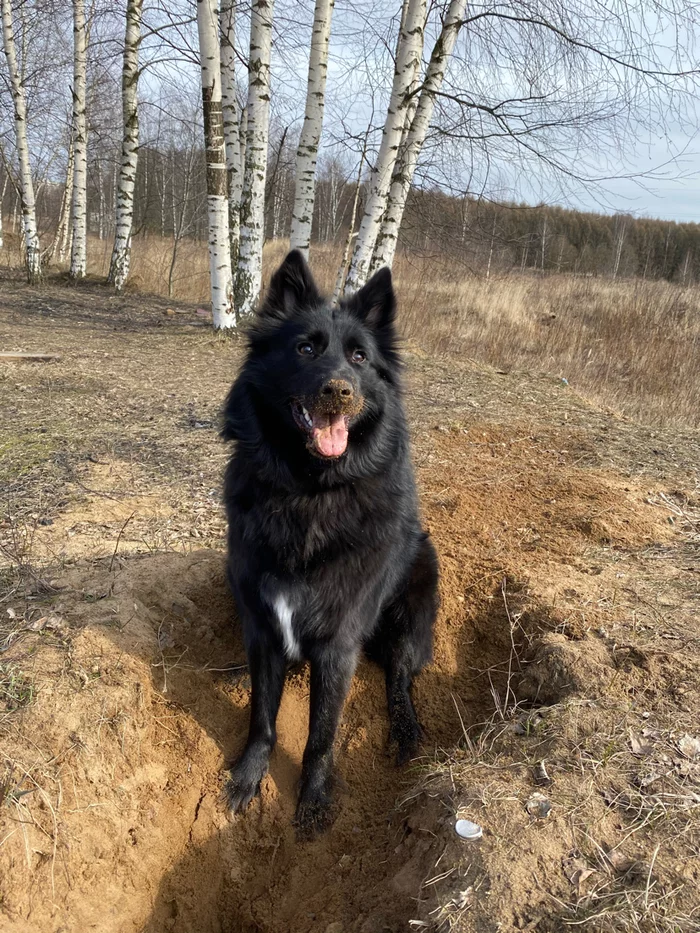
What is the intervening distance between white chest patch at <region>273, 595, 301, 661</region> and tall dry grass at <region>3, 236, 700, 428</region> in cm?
645

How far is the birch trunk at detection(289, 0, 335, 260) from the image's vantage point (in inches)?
331

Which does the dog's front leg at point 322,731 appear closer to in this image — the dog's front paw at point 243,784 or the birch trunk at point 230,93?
the dog's front paw at point 243,784

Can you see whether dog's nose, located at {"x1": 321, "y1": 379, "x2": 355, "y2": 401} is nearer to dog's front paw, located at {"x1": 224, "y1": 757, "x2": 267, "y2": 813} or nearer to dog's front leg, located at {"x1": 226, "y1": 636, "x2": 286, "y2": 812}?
dog's front leg, located at {"x1": 226, "y1": 636, "x2": 286, "y2": 812}

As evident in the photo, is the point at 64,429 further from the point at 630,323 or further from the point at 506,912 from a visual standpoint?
the point at 630,323

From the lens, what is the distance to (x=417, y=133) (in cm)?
877

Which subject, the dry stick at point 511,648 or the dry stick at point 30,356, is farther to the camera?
the dry stick at point 30,356

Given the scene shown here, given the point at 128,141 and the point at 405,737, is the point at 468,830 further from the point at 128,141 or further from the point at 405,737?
the point at 128,141

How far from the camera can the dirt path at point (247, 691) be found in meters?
2.00

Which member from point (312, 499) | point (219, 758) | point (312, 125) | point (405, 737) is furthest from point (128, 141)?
point (405, 737)

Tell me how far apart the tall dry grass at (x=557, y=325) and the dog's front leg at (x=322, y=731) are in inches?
250

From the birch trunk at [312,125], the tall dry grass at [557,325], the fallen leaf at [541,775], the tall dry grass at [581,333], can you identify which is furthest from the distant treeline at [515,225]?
the fallen leaf at [541,775]

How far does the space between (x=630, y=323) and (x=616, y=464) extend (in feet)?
32.4

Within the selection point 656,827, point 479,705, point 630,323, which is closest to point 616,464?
point 479,705

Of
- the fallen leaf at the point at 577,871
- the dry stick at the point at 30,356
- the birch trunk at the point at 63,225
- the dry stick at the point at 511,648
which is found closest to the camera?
the fallen leaf at the point at 577,871
